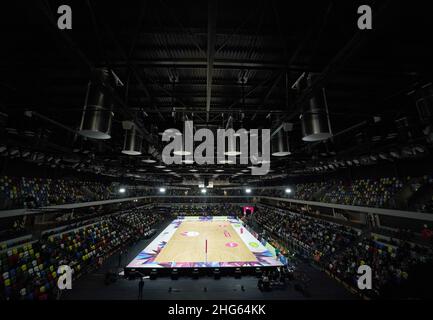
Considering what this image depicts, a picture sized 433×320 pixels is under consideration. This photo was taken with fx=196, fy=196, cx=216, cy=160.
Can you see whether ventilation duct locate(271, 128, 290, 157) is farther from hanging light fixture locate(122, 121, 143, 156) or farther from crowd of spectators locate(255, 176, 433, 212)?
crowd of spectators locate(255, 176, 433, 212)

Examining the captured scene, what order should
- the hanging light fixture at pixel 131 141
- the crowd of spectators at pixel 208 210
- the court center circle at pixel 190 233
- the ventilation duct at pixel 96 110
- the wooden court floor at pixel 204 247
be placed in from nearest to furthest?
the ventilation duct at pixel 96 110 < the hanging light fixture at pixel 131 141 < the wooden court floor at pixel 204 247 < the court center circle at pixel 190 233 < the crowd of spectators at pixel 208 210

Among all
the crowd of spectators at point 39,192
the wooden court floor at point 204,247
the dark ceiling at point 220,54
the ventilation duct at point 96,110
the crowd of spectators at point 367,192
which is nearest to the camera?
the dark ceiling at point 220,54

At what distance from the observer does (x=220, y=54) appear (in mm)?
4301

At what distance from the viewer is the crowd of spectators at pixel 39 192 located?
10364 mm

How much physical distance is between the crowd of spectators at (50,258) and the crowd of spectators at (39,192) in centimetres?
243

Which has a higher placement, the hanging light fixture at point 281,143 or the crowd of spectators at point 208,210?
the hanging light fixture at point 281,143

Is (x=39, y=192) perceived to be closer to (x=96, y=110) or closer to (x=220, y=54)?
(x=96, y=110)

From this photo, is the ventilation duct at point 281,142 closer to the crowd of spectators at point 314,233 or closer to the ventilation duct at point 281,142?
the ventilation duct at point 281,142

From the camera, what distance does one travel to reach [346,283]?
1127 cm

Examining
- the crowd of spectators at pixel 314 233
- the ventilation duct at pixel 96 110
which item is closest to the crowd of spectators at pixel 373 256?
the crowd of spectators at pixel 314 233

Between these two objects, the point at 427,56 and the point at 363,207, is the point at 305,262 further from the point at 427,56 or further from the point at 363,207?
the point at 427,56

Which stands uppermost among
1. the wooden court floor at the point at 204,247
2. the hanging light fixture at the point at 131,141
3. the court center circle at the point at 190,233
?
the hanging light fixture at the point at 131,141
